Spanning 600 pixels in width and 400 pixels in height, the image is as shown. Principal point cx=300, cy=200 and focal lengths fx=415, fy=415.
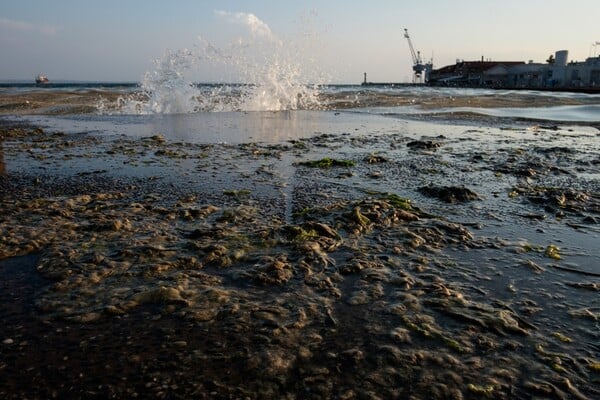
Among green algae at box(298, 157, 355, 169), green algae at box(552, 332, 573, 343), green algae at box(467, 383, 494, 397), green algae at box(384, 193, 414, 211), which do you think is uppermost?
green algae at box(298, 157, 355, 169)

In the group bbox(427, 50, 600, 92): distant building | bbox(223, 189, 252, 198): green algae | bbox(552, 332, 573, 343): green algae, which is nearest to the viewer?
bbox(552, 332, 573, 343): green algae

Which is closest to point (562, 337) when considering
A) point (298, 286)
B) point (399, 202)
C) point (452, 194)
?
point (298, 286)

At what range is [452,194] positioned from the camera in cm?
497

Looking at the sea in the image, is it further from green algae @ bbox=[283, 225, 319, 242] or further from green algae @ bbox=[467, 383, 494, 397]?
green algae @ bbox=[467, 383, 494, 397]

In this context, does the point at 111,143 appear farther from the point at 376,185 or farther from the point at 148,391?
the point at 148,391

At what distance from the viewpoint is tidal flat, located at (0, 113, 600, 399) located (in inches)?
77.8

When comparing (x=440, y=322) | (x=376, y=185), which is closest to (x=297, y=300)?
(x=440, y=322)

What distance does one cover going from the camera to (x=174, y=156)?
7.47m

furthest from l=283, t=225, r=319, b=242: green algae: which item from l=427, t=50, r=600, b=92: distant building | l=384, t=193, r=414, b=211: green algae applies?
l=427, t=50, r=600, b=92: distant building

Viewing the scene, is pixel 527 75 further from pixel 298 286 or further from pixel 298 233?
pixel 298 286

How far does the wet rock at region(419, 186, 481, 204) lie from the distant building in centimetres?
5154

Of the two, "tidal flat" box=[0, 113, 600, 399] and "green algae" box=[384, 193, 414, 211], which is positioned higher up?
"green algae" box=[384, 193, 414, 211]

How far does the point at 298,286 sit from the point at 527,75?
92.6m

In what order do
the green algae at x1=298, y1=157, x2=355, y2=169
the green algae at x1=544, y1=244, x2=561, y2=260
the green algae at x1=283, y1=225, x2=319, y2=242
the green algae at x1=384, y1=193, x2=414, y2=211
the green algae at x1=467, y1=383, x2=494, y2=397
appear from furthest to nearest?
the green algae at x1=298, y1=157, x2=355, y2=169, the green algae at x1=384, y1=193, x2=414, y2=211, the green algae at x1=283, y1=225, x2=319, y2=242, the green algae at x1=544, y1=244, x2=561, y2=260, the green algae at x1=467, y1=383, x2=494, y2=397
